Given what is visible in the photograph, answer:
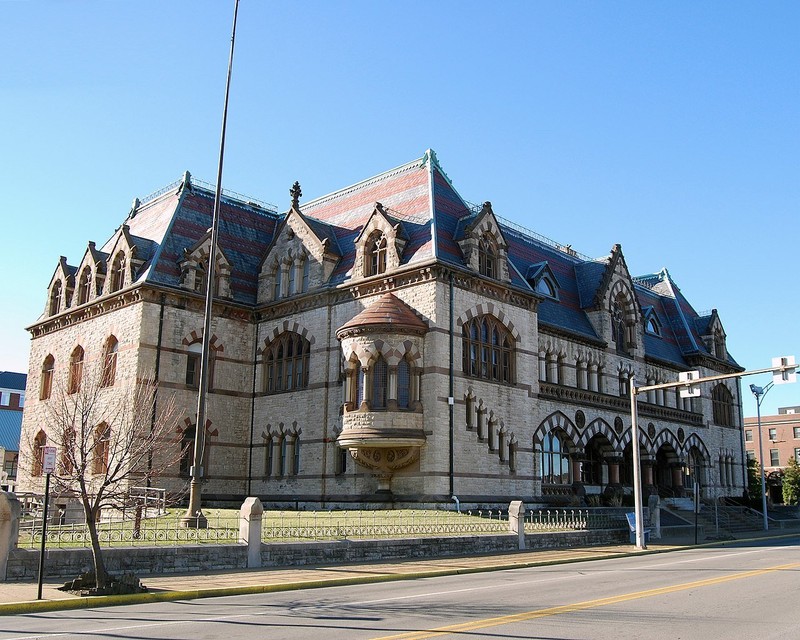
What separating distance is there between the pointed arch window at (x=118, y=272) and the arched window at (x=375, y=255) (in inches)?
498

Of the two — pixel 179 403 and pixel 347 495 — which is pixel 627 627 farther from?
pixel 179 403

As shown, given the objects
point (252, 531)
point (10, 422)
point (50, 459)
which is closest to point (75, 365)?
point (252, 531)

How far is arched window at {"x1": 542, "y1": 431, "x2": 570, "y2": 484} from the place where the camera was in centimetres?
4109

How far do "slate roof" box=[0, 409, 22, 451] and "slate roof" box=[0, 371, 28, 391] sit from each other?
53.6 ft

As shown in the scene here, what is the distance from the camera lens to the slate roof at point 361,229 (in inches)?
1507

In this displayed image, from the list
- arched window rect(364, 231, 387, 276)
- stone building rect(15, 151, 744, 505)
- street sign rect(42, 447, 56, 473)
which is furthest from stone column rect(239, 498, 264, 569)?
arched window rect(364, 231, 387, 276)

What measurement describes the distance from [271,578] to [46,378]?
30846 mm

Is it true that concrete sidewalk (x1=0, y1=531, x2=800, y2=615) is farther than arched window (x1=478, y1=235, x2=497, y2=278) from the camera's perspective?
No

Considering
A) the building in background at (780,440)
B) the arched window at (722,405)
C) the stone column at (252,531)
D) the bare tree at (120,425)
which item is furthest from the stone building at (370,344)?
the building in background at (780,440)

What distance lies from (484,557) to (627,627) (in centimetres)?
1453

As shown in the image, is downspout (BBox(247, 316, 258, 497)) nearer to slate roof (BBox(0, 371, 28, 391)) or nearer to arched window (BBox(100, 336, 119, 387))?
arched window (BBox(100, 336, 119, 387))

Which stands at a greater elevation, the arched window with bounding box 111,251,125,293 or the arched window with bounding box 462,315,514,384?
the arched window with bounding box 111,251,125,293

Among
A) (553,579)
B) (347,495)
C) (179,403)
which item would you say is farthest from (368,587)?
(179,403)

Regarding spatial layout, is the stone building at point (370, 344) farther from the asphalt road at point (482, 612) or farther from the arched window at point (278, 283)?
the asphalt road at point (482, 612)
